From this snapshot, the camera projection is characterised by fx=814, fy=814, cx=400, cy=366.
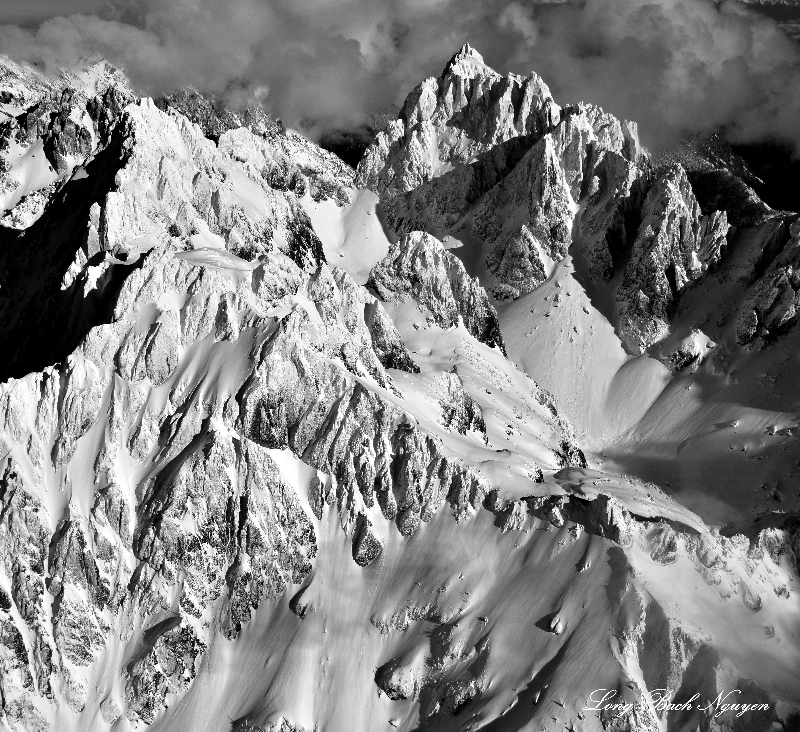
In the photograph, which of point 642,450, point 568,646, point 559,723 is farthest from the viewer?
point 642,450

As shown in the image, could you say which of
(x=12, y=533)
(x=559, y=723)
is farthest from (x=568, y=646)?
(x=12, y=533)

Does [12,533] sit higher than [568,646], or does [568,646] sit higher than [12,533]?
[568,646]

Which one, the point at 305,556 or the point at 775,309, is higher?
the point at 775,309

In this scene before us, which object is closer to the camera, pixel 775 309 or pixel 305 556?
pixel 305 556

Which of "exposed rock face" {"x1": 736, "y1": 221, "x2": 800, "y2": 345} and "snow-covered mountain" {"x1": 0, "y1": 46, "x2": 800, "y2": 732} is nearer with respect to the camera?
"snow-covered mountain" {"x1": 0, "y1": 46, "x2": 800, "y2": 732}

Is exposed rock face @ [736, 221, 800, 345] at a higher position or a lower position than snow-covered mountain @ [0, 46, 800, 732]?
higher

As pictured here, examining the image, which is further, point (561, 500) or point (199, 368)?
point (199, 368)

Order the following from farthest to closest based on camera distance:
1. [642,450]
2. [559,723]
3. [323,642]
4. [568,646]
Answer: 1. [642,450]
2. [323,642]
3. [568,646]
4. [559,723]

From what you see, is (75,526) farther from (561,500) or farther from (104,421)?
(561,500)

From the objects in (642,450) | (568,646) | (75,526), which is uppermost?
(642,450)

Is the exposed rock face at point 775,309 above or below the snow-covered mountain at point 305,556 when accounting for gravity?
above

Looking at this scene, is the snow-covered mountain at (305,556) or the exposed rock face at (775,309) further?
the exposed rock face at (775,309)
